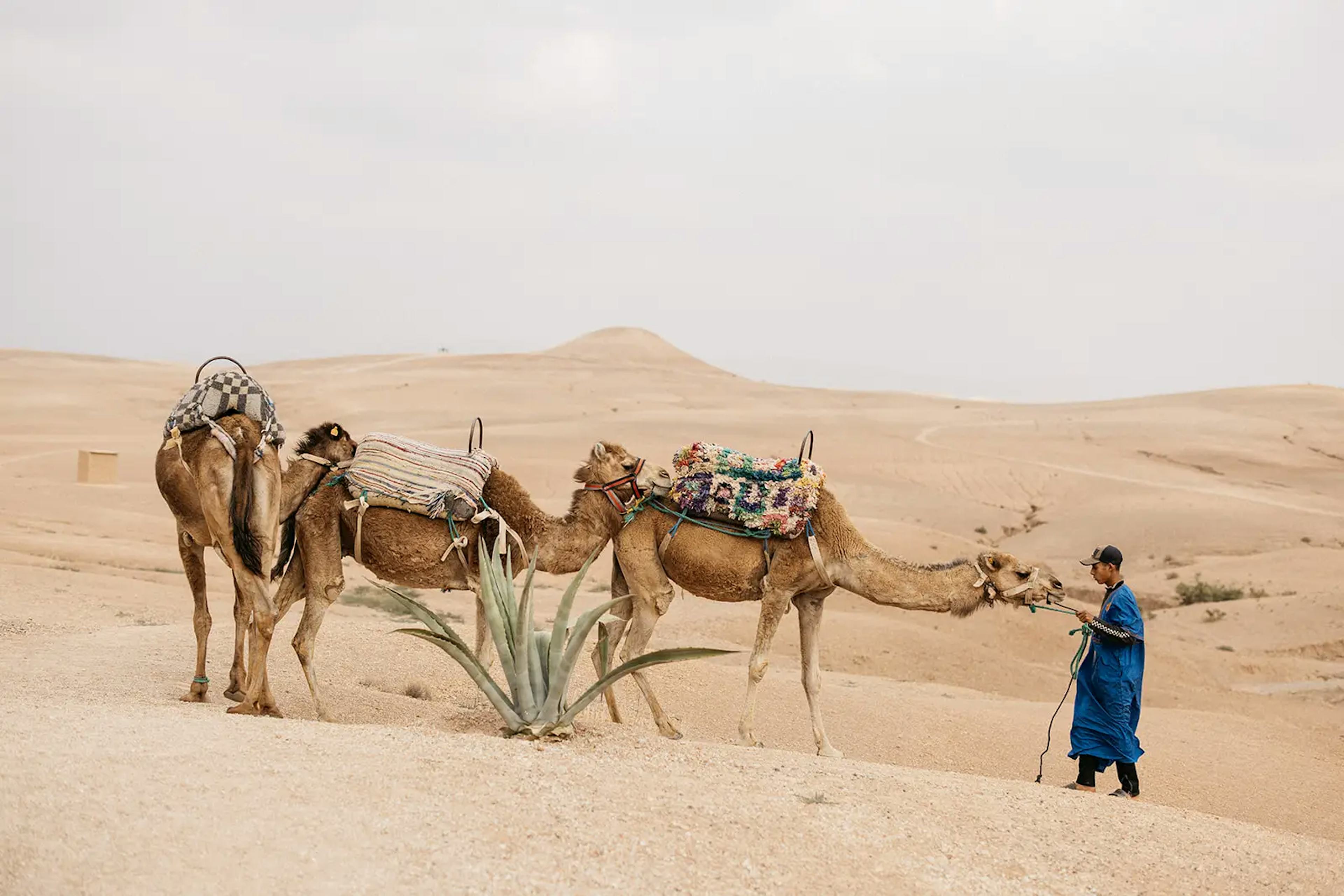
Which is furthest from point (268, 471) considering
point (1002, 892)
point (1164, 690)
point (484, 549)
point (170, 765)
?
point (1164, 690)

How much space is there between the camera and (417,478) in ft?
27.1

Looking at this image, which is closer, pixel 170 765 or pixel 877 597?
pixel 170 765

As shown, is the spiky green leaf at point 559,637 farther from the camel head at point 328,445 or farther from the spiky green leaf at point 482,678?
the camel head at point 328,445

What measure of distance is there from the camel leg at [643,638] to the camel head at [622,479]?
716 mm

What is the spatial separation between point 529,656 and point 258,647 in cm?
201

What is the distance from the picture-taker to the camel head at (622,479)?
8555 mm

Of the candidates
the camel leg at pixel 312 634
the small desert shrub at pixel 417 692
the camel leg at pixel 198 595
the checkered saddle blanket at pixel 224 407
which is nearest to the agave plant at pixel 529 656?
the camel leg at pixel 312 634

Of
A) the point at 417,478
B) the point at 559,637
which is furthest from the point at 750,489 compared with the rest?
the point at 417,478

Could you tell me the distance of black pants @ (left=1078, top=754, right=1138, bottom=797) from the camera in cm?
798

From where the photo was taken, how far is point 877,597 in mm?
8289

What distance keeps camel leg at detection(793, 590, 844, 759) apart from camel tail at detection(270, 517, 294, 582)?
12.0 ft

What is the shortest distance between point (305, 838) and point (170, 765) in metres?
1.02

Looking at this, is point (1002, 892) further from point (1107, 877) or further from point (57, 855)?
point (57, 855)

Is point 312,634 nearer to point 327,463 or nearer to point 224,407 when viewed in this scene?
point 327,463
